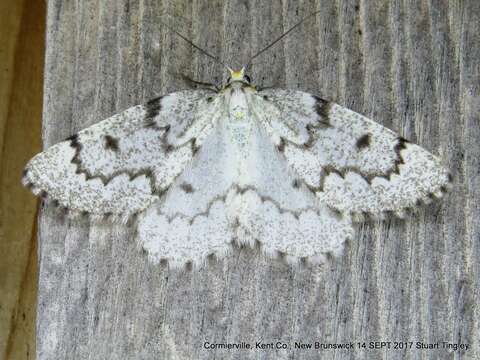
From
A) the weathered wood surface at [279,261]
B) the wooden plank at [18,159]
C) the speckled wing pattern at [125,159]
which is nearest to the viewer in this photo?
the weathered wood surface at [279,261]

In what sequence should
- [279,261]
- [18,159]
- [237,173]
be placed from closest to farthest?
[279,261], [237,173], [18,159]

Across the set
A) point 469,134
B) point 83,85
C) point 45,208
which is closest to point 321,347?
point 469,134

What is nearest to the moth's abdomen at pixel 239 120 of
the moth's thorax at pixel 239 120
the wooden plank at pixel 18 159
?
A: the moth's thorax at pixel 239 120

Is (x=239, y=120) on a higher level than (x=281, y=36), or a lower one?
lower

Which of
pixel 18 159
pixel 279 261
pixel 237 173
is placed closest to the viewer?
pixel 279 261

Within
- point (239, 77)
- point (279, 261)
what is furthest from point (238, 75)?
point (279, 261)

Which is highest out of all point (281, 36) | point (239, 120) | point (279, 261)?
point (281, 36)

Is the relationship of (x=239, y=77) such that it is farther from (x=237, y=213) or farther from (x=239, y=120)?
(x=237, y=213)

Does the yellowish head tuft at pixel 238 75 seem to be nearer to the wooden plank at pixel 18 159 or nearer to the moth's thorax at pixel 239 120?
the moth's thorax at pixel 239 120
